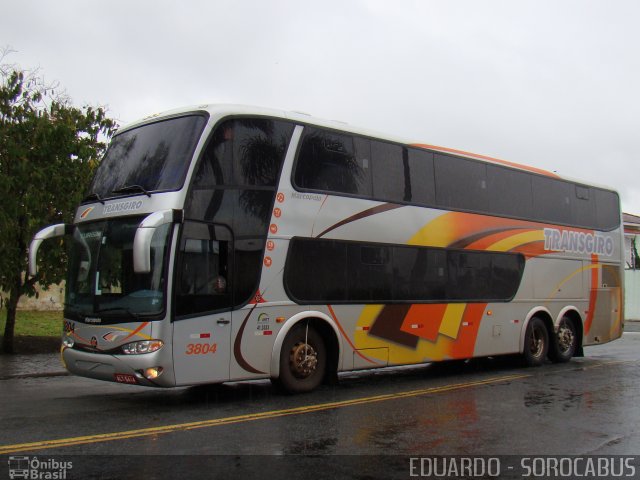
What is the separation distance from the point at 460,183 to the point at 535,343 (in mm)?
4148

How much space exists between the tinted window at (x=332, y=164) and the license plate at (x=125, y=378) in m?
3.61

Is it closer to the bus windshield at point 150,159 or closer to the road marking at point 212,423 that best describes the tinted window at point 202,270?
the bus windshield at point 150,159

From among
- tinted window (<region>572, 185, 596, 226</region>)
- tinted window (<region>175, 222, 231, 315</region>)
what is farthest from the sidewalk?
tinted window (<region>572, 185, 596, 226</region>)

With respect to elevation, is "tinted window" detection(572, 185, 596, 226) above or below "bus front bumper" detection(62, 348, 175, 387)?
above

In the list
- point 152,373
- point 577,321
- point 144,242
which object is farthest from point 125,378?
point 577,321

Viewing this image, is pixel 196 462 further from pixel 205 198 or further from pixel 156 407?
pixel 205 198

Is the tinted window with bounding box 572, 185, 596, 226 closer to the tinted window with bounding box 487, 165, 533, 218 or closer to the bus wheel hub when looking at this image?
the tinted window with bounding box 487, 165, 533, 218

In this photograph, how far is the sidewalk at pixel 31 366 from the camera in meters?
12.2

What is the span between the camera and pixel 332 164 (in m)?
10.4

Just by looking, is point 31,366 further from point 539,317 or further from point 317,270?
point 539,317

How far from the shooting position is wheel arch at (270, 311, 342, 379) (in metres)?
9.41

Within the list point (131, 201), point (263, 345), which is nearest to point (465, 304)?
point (263, 345)

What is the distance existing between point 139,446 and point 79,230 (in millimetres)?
4160

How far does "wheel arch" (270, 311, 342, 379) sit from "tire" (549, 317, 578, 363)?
6.50 m
